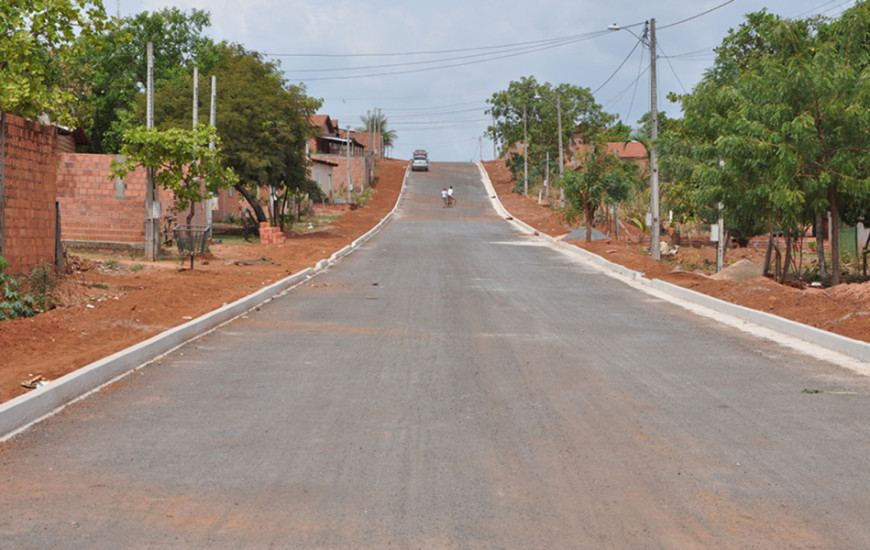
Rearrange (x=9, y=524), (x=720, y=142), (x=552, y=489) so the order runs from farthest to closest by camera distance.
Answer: (x=720, y=142) < (x=552, y=489) < (x=9, y=524)

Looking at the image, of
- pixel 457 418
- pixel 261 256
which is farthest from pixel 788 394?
pixel 261 256

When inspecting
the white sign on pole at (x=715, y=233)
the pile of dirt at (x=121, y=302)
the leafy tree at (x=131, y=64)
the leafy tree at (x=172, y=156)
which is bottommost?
the pile of dirt at (x=121, y=302)

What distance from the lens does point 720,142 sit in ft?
63.4

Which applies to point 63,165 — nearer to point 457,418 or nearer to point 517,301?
point 517,301

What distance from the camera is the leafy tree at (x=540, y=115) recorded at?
83.2 metres

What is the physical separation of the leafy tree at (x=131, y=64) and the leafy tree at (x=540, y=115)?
33.3 metres

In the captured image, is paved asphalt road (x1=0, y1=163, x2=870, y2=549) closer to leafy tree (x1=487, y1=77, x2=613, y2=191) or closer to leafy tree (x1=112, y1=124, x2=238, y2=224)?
leafy tree (x1=112, y1=124, x2=238, y2=224)

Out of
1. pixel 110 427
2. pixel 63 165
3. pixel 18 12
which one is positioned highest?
pixel 18 12

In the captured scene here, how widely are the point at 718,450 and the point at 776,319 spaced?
7.96 meters

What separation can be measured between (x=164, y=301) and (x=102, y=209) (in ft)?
41.4

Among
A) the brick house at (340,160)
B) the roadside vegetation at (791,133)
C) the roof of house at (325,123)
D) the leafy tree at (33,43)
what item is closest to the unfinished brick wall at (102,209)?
the leafy tree at (33,43)

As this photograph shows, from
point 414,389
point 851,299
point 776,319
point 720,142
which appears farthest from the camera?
point 720,142

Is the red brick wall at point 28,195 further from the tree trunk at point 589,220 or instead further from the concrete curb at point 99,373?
the tree trunk at point 589,220

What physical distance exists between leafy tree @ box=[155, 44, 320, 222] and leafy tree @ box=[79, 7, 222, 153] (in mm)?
16154
